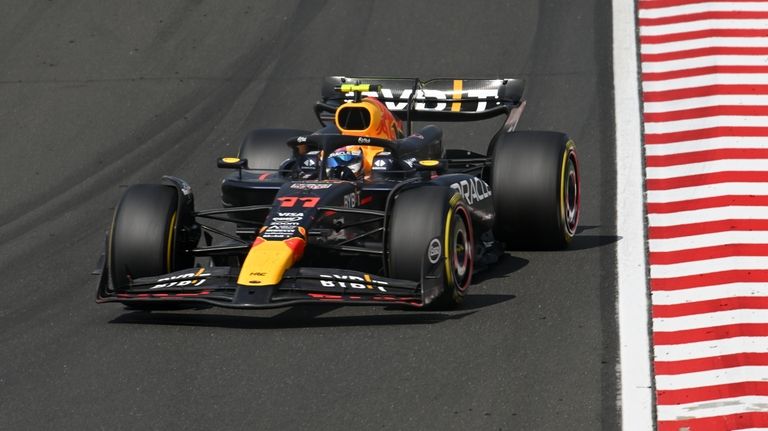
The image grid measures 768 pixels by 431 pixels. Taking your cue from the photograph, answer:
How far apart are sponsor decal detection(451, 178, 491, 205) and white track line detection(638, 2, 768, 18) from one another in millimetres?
7541

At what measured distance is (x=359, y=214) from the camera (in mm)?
11109

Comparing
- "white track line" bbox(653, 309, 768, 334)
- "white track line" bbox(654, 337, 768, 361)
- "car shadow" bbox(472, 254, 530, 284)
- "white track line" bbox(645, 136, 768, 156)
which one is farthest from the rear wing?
"white track line" bbox(654, 337, 768, 361)

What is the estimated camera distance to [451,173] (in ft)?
41.4

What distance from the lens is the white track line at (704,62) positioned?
17.0 metres

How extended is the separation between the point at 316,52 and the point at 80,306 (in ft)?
26.4

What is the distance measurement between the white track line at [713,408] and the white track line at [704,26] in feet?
33.1

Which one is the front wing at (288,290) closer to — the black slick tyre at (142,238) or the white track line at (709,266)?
the black slick tyre at (142,238)

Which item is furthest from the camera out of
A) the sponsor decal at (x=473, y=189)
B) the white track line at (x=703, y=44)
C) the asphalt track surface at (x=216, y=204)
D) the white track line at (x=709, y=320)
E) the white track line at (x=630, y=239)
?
the white track line at (x=703, y=44)

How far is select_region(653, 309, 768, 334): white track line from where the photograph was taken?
10.2 meters

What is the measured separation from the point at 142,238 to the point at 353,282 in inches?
67.1

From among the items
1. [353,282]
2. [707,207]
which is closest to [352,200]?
[353,282]

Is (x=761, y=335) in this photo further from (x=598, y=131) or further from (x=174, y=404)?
(x=598, y=131)

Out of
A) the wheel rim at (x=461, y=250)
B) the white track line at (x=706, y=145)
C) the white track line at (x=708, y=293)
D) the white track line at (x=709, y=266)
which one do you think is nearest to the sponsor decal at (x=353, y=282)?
the wheel rim at (x=461, y=250)

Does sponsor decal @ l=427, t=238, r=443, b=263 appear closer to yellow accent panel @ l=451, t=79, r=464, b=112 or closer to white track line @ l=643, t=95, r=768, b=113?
yellow accent panel @ l=451, t=79, r=464, b=112
